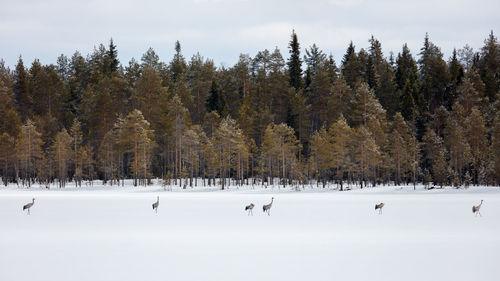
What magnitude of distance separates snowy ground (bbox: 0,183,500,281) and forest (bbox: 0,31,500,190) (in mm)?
40744

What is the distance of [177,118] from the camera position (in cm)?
7756

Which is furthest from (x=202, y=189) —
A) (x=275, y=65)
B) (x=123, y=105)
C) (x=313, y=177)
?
(x=275, y=65)

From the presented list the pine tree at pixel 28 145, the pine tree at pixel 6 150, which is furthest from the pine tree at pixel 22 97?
the pine tree at pixel 28 145

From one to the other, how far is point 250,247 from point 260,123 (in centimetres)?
6918

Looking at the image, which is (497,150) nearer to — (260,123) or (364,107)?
(364,107)

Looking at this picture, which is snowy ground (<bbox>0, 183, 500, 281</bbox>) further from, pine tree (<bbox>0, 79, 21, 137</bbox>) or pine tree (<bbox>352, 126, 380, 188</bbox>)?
pine tree (<bbox>0, 79, 21, 137</bbox>)

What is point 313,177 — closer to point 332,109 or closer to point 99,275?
point 332,109

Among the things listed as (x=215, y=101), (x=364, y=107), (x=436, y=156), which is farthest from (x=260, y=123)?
(x=436, y=156)

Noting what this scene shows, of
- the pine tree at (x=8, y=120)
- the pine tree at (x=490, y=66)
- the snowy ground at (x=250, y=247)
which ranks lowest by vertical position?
the snowy ground at (x=250, y=247)

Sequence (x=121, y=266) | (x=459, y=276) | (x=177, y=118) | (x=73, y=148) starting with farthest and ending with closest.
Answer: (x=73, y=148) → (x=177, y=118) → (x=121, y=266) → (x=459, y=276)

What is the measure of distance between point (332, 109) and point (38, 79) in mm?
55807

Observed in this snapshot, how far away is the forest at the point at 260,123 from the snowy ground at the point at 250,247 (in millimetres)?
40744

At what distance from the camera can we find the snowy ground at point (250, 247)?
48.1 ft

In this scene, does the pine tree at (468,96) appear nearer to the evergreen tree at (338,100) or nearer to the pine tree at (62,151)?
the evergreen tree at (338,100)
